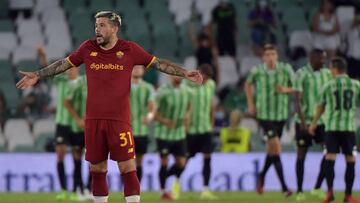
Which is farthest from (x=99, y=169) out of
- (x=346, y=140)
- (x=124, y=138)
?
(x=346, y=140)

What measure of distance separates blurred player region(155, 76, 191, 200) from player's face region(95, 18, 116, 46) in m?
7.04

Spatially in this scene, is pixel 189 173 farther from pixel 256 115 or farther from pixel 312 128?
pixel 312 128

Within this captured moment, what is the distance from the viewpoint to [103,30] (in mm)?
11875

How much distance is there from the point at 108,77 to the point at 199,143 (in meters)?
7.60

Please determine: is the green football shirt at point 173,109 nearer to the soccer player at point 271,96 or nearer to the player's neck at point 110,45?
the soccer player at point 271,96

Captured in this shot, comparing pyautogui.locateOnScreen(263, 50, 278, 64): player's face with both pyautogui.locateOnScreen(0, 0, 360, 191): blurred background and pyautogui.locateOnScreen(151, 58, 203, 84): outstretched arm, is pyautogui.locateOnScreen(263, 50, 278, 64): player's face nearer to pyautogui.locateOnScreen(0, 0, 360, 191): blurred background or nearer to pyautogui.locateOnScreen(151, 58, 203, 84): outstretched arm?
pyautogui.locateOnScreen(0, 0, 360, 191): blurred background

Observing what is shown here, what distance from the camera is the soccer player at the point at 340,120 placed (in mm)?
16422

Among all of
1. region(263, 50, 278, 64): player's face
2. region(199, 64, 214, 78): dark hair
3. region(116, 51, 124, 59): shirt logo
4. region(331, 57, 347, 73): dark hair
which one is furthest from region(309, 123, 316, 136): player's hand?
region(116, 51, 124, 59): shirt logo

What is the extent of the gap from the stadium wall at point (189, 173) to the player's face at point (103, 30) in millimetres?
9084

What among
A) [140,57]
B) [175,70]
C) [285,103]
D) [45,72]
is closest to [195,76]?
[175,70]

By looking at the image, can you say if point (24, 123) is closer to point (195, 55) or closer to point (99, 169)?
point (195, 55)

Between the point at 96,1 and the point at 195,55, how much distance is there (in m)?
3.03

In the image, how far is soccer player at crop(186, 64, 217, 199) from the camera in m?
19.2

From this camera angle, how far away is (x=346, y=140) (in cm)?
1644
